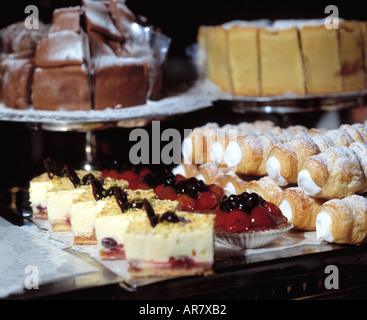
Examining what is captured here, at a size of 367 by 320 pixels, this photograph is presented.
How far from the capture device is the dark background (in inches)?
151

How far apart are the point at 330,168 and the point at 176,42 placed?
2.61m

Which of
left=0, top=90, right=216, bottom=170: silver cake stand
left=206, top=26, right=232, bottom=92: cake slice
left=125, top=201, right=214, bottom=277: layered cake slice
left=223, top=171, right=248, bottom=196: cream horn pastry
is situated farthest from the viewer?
left=206, top=26, right=232, bottom=92: cake slice

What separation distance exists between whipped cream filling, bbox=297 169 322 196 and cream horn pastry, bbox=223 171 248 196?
12.9 inches

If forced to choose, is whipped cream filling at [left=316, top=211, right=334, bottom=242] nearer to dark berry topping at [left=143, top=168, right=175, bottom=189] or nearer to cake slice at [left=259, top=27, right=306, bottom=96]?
dark berry topping at [left=143, top=168, right=175, bottom=189]

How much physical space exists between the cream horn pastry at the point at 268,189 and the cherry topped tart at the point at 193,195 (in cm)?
13

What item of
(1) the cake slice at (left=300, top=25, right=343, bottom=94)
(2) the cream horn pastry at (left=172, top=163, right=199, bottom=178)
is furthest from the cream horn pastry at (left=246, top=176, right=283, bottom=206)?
(1) the cake slice at (left=300, top=25, right=343, bottom=94)

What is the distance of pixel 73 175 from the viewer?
2.30 m

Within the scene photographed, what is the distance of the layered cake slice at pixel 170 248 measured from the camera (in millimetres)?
1698

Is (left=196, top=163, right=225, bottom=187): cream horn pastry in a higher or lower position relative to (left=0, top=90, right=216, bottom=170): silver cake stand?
lower

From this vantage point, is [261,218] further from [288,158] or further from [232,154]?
[232,154]

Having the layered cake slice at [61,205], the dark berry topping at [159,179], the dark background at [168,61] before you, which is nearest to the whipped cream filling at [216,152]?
the dark berry topping at [159,179]
